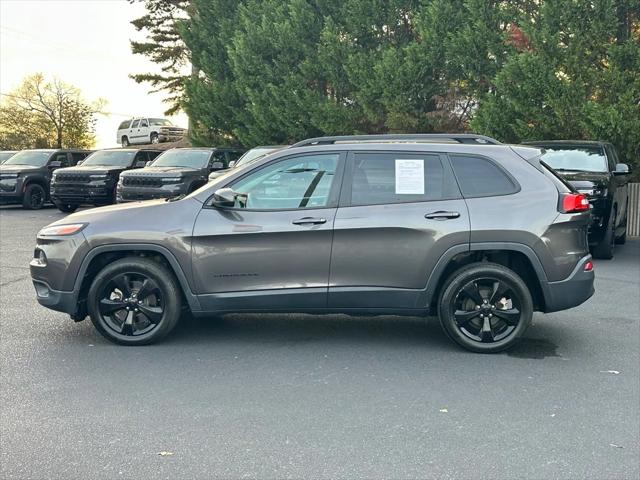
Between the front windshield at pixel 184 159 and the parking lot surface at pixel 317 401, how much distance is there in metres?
9.57

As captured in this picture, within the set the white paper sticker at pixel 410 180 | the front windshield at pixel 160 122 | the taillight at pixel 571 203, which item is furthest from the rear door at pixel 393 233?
the front windshield at pixel 160 122

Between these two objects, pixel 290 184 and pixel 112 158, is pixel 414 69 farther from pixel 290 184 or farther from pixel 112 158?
pixel 290 184

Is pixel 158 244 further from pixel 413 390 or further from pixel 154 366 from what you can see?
pixel 413 390

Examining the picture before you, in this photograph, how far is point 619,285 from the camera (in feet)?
29.2

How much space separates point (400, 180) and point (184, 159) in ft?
37.4

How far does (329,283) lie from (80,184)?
13.2 meters

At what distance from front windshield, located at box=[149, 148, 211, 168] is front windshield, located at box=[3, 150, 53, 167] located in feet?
18.4

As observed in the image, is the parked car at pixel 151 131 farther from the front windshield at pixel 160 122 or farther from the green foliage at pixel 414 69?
the green foliage at pixel 414 69

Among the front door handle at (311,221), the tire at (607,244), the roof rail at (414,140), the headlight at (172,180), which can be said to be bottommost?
the tire at (607,244)

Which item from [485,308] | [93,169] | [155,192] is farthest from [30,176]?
[485,308]

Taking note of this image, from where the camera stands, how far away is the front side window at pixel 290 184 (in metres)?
5.81

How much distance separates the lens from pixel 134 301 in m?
5.85

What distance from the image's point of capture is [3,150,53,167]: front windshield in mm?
20391

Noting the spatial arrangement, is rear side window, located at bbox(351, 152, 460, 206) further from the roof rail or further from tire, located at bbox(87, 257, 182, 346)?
tire, located at bbox(87, 257, 182, 346)
